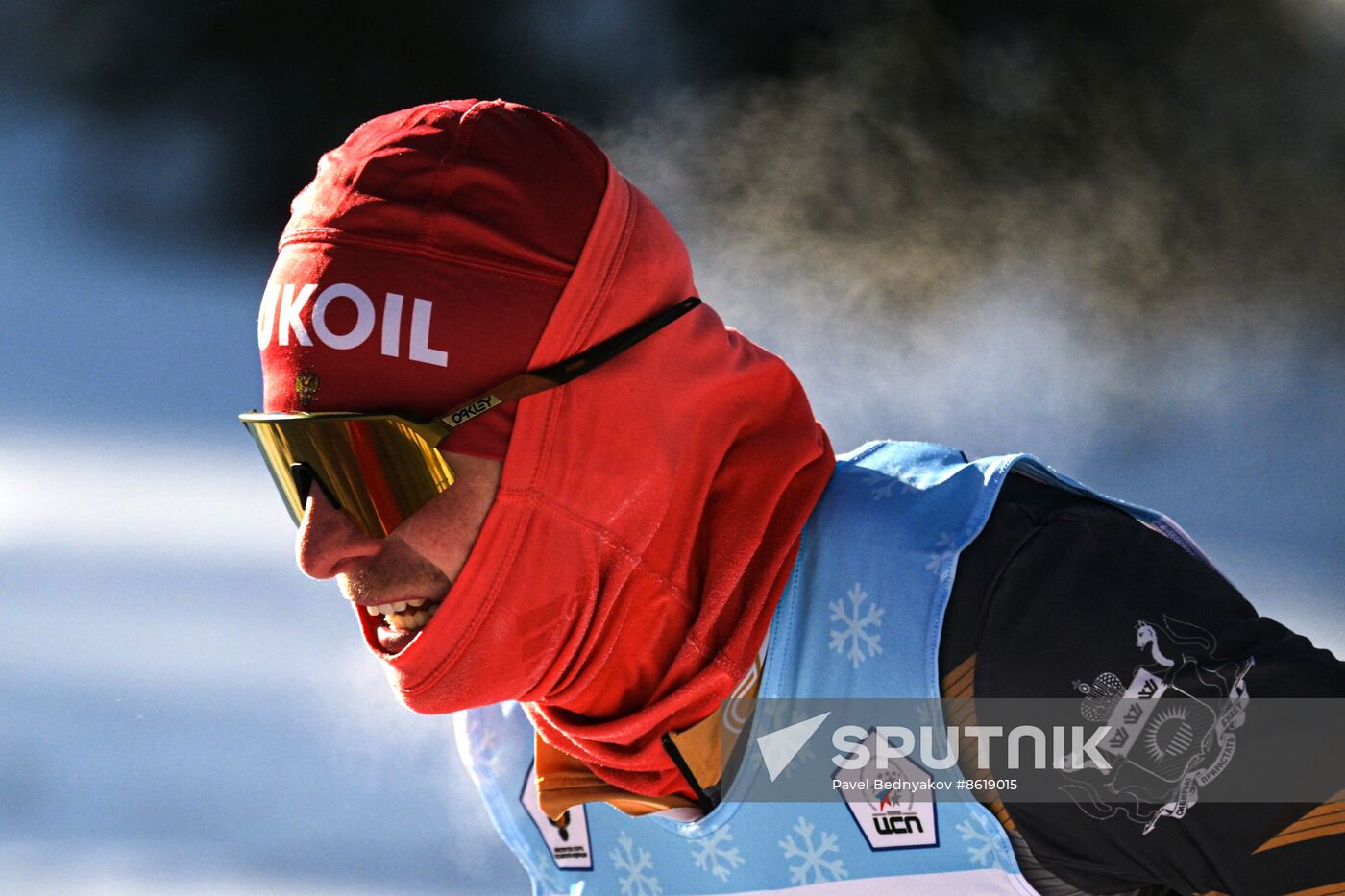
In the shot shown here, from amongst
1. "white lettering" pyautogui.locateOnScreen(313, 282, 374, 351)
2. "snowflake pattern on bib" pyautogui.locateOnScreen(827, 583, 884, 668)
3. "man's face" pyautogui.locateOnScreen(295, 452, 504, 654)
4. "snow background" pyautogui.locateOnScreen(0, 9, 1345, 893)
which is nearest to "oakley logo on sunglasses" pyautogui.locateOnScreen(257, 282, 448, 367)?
"white lettering" pyautogui.locateOnScreen(313, 282, 374, 351)

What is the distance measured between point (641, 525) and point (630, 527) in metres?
0.01

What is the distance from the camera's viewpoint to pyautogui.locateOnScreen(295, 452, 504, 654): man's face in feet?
4.67

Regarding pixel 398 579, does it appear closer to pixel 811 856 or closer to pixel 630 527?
pixel 630 527

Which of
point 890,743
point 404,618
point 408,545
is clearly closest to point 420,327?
point 408,545

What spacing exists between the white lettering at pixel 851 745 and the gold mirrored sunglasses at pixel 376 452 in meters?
0.52

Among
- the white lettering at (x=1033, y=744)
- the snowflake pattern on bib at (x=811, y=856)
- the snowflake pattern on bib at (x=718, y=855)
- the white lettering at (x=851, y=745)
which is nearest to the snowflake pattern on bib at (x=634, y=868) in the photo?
the snowflake pattern on bib at (x=718, y=855)

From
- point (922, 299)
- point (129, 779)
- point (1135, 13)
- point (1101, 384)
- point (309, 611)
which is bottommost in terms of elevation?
point (129, 779)

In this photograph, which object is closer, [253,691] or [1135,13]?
[1135,13]

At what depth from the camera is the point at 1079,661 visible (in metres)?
1.29

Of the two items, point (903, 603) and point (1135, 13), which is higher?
point (1135, 13)

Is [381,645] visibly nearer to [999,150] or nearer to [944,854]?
[944,854]

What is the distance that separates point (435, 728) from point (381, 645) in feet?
3.06

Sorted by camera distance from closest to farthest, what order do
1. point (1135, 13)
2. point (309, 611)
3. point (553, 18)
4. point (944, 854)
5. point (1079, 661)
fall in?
point (1079, 661)
point (944, 854)
point (1135, 13)
point (553, 18)
point (309, 611)

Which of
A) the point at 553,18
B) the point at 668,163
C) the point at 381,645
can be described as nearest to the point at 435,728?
the point at 381,645
